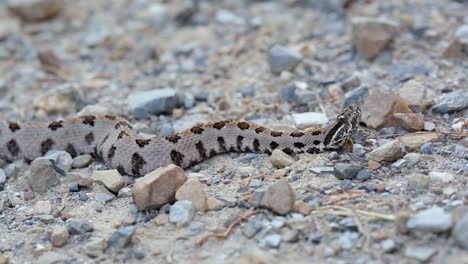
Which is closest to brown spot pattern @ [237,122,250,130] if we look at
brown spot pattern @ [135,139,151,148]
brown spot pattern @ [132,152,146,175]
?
brown spot pattern @ [135,139,151,148]

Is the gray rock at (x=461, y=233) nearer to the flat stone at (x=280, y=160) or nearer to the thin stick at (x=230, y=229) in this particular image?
the thin stick at (x=230, y=229)

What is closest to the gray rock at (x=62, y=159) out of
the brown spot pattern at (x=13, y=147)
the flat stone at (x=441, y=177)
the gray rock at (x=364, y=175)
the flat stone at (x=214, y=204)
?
the brown spot pattern at (x=13, y=147)

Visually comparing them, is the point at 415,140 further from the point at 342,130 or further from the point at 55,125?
the point at 55,125

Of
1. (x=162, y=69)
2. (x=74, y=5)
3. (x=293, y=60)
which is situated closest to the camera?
(x=293, y=60)

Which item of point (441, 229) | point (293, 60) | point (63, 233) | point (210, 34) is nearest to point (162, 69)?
point (210, 34)

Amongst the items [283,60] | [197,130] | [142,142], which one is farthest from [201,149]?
[283,60]

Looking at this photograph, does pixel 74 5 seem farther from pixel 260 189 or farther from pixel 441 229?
pixel 441 229
